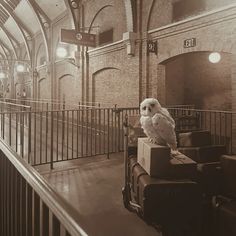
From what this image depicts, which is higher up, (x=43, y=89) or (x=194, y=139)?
(x=43, y=89)

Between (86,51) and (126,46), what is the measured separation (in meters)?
3.38

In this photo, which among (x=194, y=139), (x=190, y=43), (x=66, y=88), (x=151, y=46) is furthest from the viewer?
(x=66, y=88)

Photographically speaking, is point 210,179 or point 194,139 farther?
point 194,139

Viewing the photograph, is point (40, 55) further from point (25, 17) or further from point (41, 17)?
point (41, 17)

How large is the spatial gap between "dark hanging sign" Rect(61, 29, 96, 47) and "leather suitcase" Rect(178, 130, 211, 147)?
25.1ft

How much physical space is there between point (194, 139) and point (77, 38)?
322 inches

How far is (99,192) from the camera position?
4840 mm

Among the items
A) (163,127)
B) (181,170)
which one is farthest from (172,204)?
(163,127)

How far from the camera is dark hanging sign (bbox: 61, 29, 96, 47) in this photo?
37.0 ft

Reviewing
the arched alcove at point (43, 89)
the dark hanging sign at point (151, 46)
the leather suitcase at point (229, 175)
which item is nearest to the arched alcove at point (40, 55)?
the arched alcove at point (43, 89)

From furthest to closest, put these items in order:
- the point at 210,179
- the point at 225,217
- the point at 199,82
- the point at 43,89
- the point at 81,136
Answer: the point at 43,89
the point at 199,82
the point at 81,136
the point at 210,179
the point at 225,217

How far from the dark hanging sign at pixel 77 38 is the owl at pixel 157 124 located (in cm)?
816

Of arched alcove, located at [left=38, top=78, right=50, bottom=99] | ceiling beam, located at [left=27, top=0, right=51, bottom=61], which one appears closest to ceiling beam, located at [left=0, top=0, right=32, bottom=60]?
arched alcove, located at [left=38, top=78, right=50, bottom=99]

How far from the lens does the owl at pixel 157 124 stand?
3898mm
